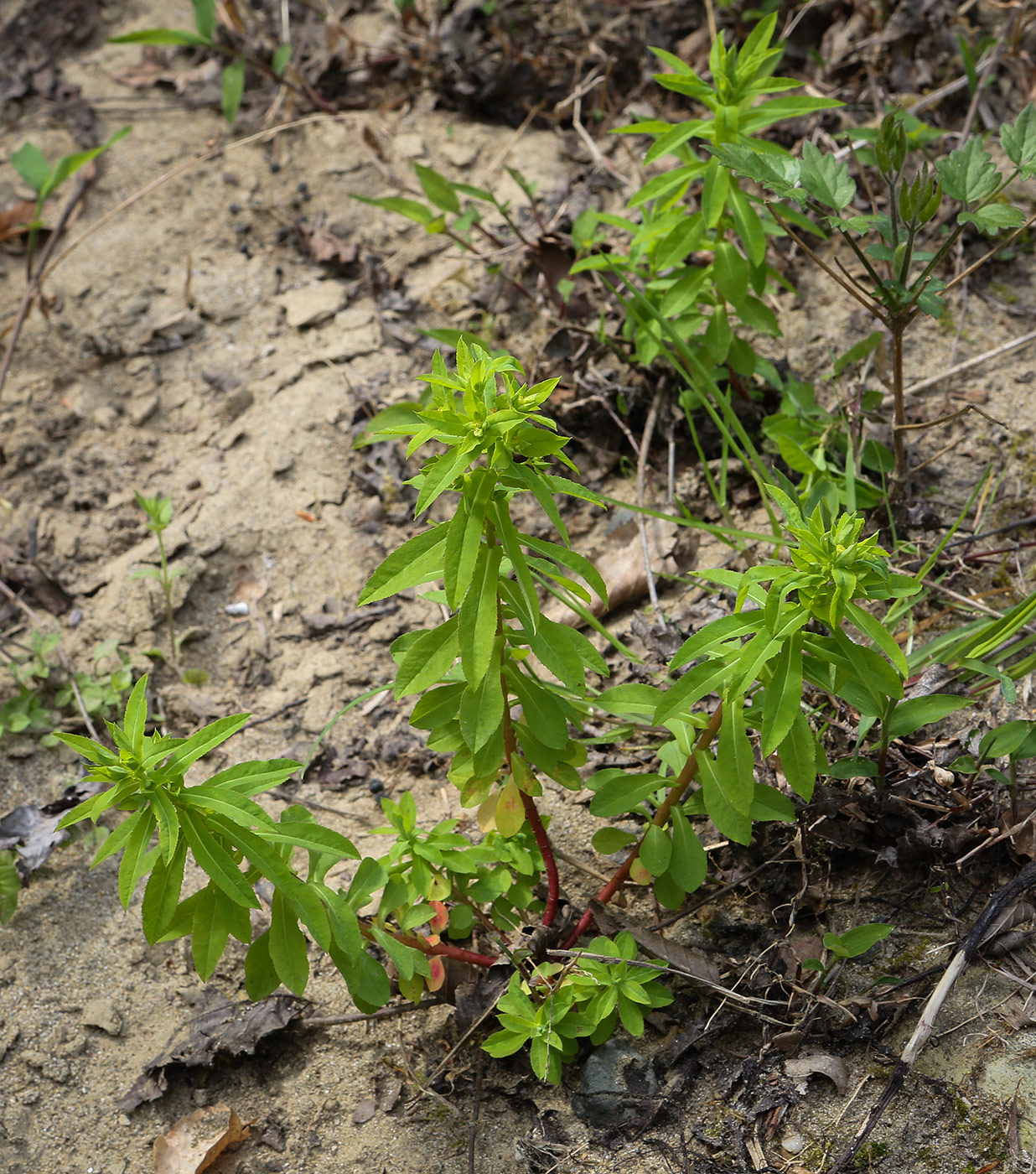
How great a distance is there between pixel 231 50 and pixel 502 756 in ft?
13.6

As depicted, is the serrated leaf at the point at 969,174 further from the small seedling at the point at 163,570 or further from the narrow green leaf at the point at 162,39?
the narrow green leaf at the point at 162,39

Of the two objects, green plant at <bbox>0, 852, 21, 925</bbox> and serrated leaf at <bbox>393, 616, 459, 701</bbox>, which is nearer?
serrated leaf at <bbox>393, 616, 459, 701</bbox>

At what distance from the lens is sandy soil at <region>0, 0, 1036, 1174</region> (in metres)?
2.14

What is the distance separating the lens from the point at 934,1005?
2.00 metres

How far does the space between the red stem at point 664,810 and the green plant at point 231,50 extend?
3.84 meters

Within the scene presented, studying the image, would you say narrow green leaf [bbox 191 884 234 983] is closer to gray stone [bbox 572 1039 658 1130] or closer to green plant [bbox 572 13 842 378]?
gray stone [bbox 572 1039 658 1130]

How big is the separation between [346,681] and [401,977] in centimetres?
121

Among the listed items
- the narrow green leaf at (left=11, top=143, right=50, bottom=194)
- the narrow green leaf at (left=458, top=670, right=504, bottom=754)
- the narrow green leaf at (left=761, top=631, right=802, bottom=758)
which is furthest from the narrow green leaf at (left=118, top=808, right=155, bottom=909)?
the narrow green leaf at (left=11, top=143, right=50, bottom=194)

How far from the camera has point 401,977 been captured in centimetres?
215

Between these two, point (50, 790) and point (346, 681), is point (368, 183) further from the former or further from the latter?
point (50, 790)

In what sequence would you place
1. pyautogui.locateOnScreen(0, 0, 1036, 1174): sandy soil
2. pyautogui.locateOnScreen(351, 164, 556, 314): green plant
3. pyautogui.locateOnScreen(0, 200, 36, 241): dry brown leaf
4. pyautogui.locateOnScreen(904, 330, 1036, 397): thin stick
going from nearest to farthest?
1. pyautogui.locateOnScreen(0, 0, 1036, 1174): sandy soil
2. pyautogui.locateOnScreen(904, 330, 1036, 397): thin stick
3. pyautogui.locateOnScreen(351, 164, 556, 314): green plant
4. pyautogui.locateOnScreen(0, 200, 36, 241): dry brown leaf

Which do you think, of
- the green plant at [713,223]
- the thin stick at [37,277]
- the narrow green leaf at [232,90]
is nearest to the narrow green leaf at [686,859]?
the green plant at [713,223]

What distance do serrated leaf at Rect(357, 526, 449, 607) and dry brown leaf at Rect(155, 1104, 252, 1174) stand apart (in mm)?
1374

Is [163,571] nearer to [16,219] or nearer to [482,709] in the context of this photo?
[482,709]
